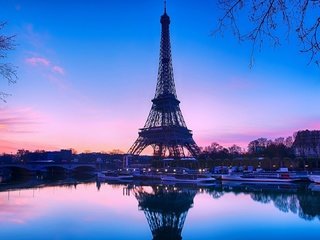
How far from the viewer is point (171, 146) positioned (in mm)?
77188

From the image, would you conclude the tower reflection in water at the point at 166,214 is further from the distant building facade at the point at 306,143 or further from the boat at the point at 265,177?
the distant building facade at the point at 306,143

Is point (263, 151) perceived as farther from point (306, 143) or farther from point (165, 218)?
point (165, 218)

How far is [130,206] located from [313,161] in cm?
4964

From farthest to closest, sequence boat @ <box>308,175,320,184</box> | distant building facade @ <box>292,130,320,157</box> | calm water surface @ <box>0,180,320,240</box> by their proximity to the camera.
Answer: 1. distant building facade @ <box>292,130,320,157</box>
2. boat @ <box>308,175,320,184</box>
3. calm water surface @ <box>0,180,320,240</box>

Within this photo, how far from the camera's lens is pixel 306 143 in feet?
275

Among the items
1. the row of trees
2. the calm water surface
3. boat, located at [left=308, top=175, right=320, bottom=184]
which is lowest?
the calm water surface

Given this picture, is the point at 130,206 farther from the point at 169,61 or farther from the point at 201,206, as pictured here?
the point at 169,61

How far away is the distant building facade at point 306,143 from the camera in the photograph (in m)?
83.0

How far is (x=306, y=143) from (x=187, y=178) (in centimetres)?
4005

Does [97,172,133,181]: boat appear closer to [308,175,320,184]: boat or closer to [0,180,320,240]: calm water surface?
[0,180,320,240]: calm water surface

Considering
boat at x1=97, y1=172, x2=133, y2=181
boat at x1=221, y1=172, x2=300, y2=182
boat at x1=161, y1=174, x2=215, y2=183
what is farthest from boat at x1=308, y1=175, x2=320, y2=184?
boat at x1=97, y1=172, x2=133, y2=181

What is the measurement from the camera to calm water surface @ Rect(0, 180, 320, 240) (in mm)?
19875

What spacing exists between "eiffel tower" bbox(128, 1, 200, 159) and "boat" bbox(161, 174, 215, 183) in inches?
495

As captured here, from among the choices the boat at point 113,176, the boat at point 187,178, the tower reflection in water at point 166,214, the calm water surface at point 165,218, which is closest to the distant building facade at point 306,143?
the boat at point 187,178
